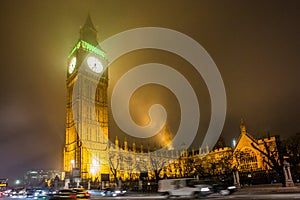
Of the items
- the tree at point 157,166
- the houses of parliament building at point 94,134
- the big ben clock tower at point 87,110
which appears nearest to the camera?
the tree at point 157,166

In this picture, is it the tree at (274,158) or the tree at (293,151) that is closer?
the tree at (274,158)

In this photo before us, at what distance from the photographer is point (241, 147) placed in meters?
75.2

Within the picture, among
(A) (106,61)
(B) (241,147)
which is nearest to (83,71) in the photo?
(A) (106,61)

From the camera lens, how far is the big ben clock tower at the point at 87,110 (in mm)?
88562

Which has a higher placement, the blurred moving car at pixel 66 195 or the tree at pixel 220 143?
the tree at pixel 220 143

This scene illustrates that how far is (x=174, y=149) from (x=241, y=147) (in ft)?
140

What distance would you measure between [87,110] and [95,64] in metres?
17.8

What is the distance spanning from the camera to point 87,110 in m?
95.7

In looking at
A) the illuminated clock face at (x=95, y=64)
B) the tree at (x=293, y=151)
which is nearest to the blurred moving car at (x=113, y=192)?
the tree at (x=293, y=151)

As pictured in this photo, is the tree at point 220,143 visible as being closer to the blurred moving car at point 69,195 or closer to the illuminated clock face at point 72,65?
the illuminated clock face at point 72,65

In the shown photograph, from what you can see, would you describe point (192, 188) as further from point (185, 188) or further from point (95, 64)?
point (95, 64)

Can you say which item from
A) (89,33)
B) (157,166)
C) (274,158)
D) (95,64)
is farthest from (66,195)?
(89,33)

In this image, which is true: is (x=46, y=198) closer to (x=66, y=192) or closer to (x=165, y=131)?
(x=66, y=192)

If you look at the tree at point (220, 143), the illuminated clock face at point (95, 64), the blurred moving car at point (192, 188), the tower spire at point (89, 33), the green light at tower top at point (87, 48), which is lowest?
the blurred moving car at point (192, 188)
